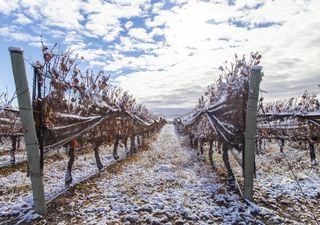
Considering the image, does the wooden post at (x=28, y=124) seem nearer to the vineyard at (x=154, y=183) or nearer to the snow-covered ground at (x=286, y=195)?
the vineyard at (x=154, y=183)

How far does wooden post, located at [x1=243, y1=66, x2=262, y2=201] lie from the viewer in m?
5.93

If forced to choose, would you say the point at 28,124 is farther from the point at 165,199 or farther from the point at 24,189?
the point at 165,199

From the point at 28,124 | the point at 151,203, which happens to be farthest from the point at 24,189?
the point at 151,203

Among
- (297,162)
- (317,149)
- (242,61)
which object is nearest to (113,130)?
(242,61)

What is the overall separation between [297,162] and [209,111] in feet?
15.0

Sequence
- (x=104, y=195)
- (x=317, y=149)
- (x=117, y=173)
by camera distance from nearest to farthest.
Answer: (x=104, y=195) → (x=117, y=173) → (x=317, y=149)

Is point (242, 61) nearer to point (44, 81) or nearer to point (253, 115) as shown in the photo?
point (253, 115)

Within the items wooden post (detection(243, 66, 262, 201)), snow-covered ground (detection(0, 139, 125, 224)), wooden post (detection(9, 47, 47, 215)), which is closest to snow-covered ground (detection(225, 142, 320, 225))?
wooden post (detection(243, 66, 262, 201))

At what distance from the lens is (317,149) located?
17078mm

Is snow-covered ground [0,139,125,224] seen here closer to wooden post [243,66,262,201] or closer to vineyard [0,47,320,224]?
vineyard [0,47,320,224]

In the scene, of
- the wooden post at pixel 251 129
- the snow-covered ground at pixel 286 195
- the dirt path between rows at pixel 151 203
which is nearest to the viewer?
the dirt path between rows at pixel 151 203

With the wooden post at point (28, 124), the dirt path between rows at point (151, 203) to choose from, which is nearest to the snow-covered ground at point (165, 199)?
the dirt path between rows at point (151, 203)

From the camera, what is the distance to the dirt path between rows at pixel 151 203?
199 inches

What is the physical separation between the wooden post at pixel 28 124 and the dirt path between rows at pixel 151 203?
40 cm
